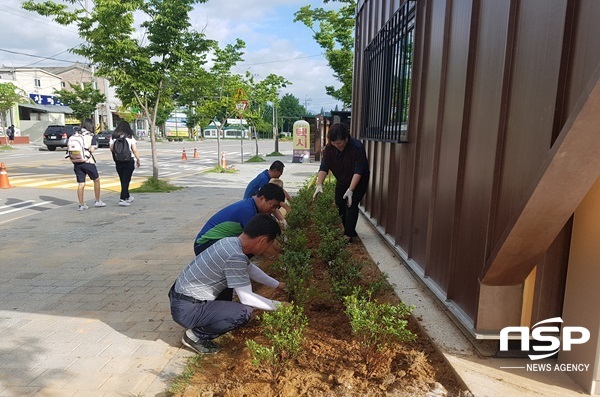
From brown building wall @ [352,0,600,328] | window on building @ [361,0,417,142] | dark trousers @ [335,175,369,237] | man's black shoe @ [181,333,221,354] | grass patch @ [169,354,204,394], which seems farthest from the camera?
dark trousers @ [335,175,369,237]

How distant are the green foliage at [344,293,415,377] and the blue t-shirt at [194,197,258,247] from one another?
1300 mm

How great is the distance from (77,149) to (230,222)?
6.41 m

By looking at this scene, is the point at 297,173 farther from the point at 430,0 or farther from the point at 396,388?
the point at 396,388

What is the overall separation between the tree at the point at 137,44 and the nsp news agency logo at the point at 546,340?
A: 35.4ft

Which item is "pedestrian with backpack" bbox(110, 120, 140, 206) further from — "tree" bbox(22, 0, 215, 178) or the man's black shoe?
Answer: the man's black shoe

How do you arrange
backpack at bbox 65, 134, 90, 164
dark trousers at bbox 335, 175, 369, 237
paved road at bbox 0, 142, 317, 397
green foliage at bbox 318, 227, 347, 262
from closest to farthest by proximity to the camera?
paved road at bbox 0, 142, 317, 397, green foliage at bbox 318, 227, 347, 262, dark trousers at bbox 335, 175, 369, 237, backpack at bbox 65, 134, 90, 164

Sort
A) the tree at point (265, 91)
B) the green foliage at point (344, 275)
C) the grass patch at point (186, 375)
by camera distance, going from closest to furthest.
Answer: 1. the grass patch at point (186, 375)
2. the green foliage at point (344, 275)
3. the tree at point (265, 91)

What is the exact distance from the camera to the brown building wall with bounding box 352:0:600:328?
7.18 ft

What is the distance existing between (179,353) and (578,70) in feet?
10.1

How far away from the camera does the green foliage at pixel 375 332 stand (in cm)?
267

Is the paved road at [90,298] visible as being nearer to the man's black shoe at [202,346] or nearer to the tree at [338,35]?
the man's black shoe at [202,346]

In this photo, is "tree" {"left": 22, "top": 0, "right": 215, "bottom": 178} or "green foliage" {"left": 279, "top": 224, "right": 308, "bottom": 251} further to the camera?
"tree" {"left": 22, "top": 0, "right": 215, "bottom": 178}

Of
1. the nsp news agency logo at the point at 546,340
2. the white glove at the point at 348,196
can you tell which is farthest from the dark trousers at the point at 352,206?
the nsp news agency logo at the point at 546,340

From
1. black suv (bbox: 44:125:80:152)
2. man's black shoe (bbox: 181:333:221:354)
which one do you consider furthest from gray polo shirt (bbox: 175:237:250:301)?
black suv (bbox: 44:125:80:152)
